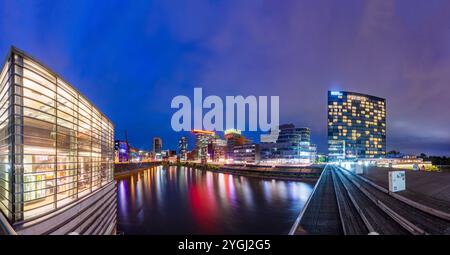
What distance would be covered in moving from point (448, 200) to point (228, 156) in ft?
387

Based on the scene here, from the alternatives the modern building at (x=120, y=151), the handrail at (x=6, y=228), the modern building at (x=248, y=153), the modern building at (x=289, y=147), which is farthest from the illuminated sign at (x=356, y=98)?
the handrail at (x=6, y=228)

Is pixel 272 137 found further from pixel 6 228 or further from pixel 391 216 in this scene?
pixel 6 228

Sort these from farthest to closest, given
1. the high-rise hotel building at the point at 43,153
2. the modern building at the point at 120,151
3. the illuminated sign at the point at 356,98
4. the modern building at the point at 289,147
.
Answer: the illuminated sign at the point at 356,98
the modern building at the point at 120,151
the modern building at the point at 289,147
the high-rise hotel building at the point at 43,153

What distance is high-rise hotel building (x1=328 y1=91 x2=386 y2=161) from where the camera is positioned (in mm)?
102875

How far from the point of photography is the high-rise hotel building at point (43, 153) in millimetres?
5668

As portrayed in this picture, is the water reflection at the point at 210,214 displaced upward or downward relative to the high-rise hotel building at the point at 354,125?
downward

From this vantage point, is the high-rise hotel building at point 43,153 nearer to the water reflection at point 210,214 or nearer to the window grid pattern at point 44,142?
the window grid pattern at point 44,142

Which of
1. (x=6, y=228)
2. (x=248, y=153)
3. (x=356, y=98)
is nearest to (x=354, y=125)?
(x=356, y=98)

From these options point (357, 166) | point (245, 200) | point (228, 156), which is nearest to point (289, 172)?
point (245, 200)

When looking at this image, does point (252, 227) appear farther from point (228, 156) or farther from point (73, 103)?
point (228, 156)

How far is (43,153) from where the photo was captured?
21.7 feet

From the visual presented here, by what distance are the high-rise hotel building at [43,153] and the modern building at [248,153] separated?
3640 inches

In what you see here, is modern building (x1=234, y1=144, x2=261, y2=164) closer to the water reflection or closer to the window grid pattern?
the water reflection

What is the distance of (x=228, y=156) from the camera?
125 m
